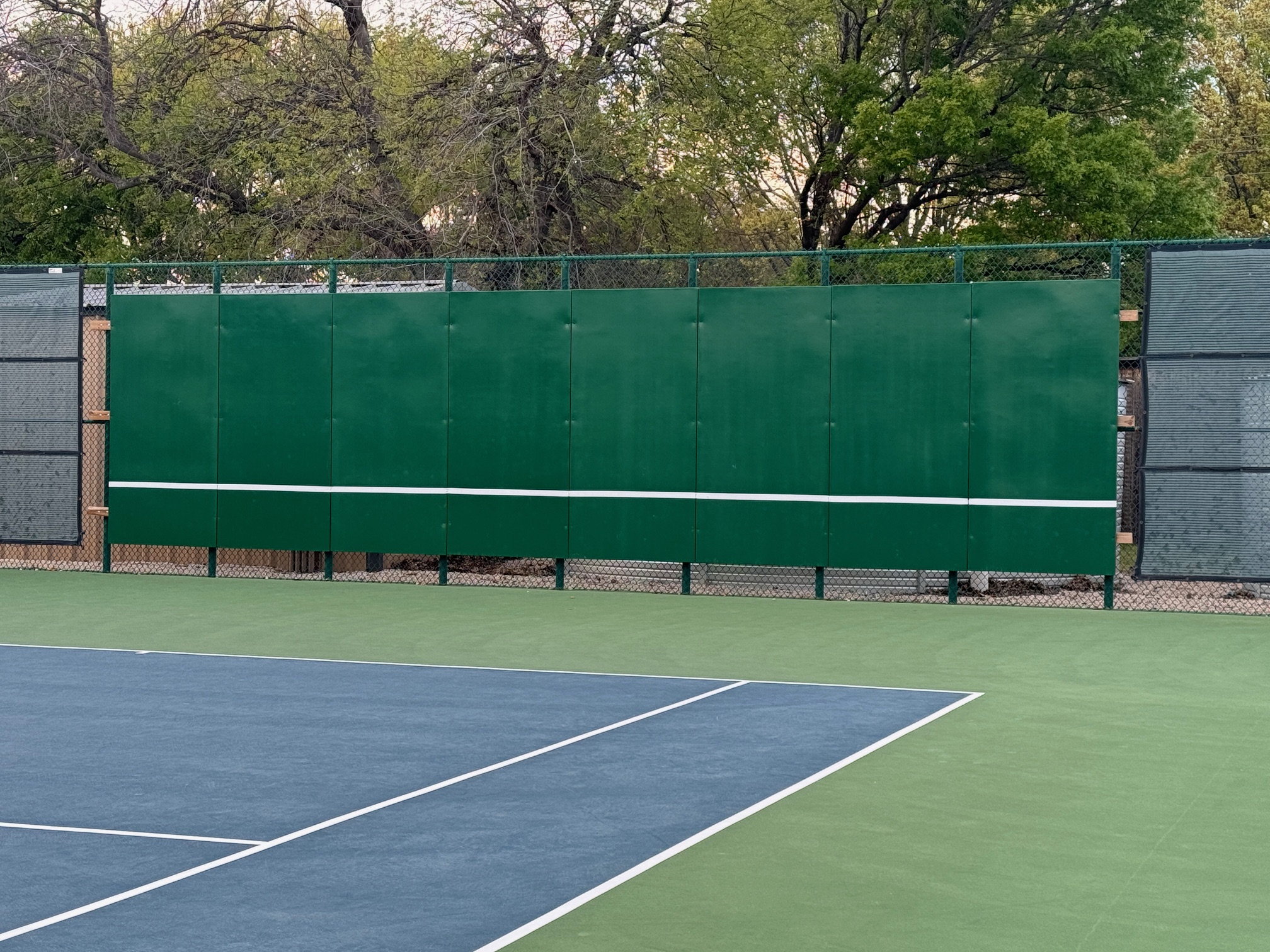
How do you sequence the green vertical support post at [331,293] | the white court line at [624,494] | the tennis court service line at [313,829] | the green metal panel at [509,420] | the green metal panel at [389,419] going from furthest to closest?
the green vertical support post at [331,293]
the green metal panel at [389,419]
the green metal panel at [509,420]
the white court line at [624,494]
the tennis court service line at [313,829]

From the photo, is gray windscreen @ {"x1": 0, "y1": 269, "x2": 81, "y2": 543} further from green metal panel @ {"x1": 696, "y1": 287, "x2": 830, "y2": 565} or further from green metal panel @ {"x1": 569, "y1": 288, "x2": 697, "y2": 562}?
green metal panel @ {"x1": 696, "y1": 287, "x2": 830, "y2": 565}

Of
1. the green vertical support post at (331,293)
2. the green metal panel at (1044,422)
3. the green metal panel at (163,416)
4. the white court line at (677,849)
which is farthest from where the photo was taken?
the green metal panel at (163,416)

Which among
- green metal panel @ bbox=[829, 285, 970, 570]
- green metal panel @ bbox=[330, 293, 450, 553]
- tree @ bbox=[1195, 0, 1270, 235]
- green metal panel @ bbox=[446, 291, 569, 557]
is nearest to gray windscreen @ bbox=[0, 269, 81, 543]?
green metal panel @ bbox=[330, 293, 450, 553]

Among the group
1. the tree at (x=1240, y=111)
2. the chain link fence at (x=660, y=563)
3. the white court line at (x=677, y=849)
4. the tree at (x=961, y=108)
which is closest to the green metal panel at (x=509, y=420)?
the chain link fence at (x=660, y=563)

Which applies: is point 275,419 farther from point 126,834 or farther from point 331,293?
A: point 126,834

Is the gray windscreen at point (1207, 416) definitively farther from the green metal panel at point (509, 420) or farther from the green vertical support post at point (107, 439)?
the green vertical support post at point (107, 439)

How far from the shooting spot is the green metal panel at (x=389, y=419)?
18203 millimetres

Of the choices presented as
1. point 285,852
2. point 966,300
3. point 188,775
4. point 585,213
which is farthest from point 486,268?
point 285,852

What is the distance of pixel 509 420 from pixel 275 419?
2673mm

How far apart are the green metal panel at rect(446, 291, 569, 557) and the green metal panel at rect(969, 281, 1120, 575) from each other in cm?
418

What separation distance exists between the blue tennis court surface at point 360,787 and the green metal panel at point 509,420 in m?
5.49

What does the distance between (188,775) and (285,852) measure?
5.70ft

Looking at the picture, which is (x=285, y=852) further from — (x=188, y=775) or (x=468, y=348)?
(x=468, y=348)

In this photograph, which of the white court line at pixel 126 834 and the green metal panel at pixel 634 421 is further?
the green metal panel at pixel 634 421
